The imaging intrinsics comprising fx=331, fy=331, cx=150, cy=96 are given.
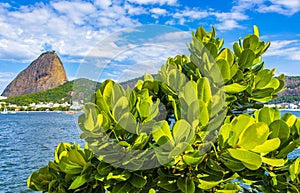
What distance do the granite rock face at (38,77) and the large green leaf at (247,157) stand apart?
145m

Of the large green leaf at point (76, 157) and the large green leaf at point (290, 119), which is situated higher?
the large green leaf at point (290, 119)

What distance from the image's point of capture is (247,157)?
1.29m

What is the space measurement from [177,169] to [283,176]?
51cm

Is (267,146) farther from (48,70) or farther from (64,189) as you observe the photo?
(48,70)

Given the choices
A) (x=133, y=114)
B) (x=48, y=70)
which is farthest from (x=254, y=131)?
(x=48, y=70)

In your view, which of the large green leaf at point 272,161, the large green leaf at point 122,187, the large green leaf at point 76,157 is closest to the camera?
the large green leaf at point 272,161

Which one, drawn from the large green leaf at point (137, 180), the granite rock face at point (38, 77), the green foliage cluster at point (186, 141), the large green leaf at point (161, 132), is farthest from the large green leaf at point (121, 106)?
the granite rock face at point (38, 77)

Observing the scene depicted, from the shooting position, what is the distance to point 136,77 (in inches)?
78.2

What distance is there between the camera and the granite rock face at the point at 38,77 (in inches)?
5753

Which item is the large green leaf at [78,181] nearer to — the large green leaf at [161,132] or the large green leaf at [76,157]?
the large green leaf at [76,157]

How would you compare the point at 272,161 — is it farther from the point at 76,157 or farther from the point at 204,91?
the point at 76,157

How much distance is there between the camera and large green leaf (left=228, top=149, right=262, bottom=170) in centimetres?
128

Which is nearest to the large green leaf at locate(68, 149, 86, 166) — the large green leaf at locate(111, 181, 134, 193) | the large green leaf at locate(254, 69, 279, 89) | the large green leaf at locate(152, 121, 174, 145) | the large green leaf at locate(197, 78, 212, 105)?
the large green leaf at locate(111, 181, 134, 193)

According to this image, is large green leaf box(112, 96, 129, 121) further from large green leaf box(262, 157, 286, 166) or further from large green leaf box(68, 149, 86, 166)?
large green leaf box(262, 157, 286, 166)
